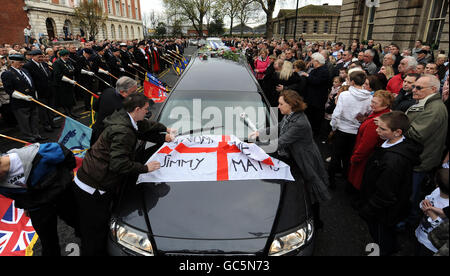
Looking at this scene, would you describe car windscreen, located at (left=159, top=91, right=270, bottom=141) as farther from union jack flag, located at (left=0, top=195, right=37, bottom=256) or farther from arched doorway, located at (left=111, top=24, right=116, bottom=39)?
arched doorway, located at (left=111, top=24, right=116, bottom=39)

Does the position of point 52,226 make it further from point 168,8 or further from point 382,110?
point 168,8

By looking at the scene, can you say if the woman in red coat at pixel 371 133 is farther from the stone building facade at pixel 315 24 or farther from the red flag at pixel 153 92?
the stone building facade at pixel 315 24

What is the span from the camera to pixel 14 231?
103 inches

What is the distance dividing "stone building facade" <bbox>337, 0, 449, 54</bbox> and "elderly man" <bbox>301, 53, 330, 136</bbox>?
7.52 m

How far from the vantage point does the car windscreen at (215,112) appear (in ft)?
10.7

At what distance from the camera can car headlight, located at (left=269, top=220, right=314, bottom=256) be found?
206cm

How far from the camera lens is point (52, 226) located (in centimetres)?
246

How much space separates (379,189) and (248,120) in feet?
5.23

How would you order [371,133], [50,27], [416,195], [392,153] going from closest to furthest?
[392,153]
[416,195]
[371,133]
[50,27]

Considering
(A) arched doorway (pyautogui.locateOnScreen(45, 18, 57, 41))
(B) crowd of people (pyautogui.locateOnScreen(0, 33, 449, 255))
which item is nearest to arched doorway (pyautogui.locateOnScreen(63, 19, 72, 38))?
(A) arched doorway (pyautogui.locateOnScreen(45, 18, 57, 41))

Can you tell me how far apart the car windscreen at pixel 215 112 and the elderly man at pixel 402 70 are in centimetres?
282

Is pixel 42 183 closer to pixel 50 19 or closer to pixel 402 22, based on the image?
pixel 402 22

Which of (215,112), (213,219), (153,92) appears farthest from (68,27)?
(213,219)

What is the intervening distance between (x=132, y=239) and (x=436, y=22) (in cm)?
1506
